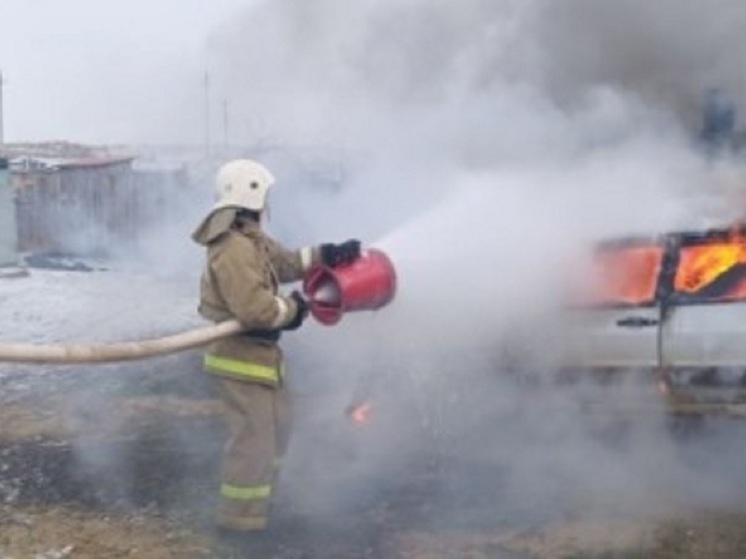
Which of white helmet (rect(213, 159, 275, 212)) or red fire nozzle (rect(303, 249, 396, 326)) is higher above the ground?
white helmet (rect(213, 159, 275, 212))

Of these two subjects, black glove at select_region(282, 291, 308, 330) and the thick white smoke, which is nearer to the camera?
black glove at select_region(282, 291, 308, 330)

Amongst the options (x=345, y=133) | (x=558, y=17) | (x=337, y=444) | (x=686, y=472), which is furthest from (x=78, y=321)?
(x=686, y=472)

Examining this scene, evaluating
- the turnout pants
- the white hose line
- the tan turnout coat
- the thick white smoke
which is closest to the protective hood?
the tan turnout coat

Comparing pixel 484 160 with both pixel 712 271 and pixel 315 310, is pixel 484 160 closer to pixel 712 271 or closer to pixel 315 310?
pixel 712 271

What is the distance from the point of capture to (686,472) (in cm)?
445

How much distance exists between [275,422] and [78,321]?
480cm

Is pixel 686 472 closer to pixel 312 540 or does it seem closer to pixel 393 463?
pixel 393 463

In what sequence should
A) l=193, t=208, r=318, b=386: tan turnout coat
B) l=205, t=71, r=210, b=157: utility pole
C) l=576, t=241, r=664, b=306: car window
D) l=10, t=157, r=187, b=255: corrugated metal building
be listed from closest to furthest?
l=193, t=208, r=318, b=386: tan turnout coat, l=576, t=241, r=664, b=306: car window, l=205, t=71, r=210, b=157: utility pole, l=10, t=157, r=187, b=255: corrugated metal building

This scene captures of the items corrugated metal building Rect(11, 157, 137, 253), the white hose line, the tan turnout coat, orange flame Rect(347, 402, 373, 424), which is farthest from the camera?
Result: corrugated metal building Rect(11, 157, 137, 253)

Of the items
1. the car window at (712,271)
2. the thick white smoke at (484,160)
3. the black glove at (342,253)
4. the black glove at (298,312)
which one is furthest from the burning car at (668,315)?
the black glove at (298,312)

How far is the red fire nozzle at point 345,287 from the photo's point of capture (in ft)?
13.0

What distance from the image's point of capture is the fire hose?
3.55m

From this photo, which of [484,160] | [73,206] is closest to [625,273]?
[484,160]

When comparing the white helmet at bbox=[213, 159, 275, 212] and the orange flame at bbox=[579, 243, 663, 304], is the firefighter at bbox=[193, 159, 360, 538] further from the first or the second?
the orange flame at bbox=[579, 243, 663, 304]
